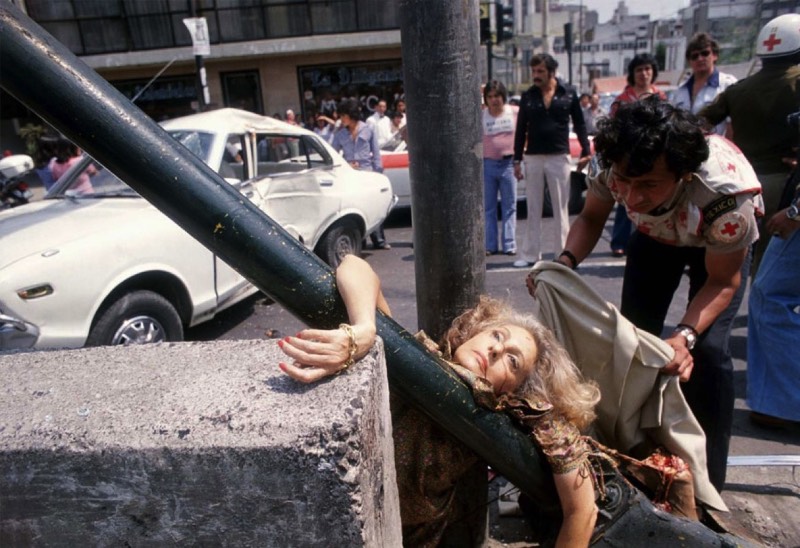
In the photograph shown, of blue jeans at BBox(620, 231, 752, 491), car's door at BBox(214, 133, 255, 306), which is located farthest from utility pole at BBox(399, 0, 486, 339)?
car's door at BBox(214, 133, 255, 306)

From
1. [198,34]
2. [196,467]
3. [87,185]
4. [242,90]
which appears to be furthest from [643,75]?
[242,90]

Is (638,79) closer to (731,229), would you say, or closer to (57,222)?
(731,229)

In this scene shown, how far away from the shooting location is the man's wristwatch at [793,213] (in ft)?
9.04

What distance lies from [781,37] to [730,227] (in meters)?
2.60

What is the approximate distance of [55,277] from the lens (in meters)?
3.43

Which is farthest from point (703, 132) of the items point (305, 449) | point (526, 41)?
point (526, 41)

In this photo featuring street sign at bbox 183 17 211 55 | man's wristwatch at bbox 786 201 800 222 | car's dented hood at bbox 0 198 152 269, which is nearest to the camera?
man's wristwatch at bbox 786 201 800 222

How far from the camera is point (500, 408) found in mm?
1591

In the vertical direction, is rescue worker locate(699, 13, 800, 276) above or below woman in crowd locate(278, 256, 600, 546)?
above

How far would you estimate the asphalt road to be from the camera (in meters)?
2.43

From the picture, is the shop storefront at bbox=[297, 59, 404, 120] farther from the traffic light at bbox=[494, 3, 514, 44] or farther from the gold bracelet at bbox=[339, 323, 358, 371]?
the gold bracelet at bbox=[339, 323, 358, 371]

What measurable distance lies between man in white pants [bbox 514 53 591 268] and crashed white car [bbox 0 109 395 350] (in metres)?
1.79

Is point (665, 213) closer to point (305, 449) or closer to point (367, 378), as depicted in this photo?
point (367, 378)

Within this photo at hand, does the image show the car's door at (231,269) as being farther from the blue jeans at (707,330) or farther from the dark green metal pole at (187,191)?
the dark green metal pole at (187,191)
